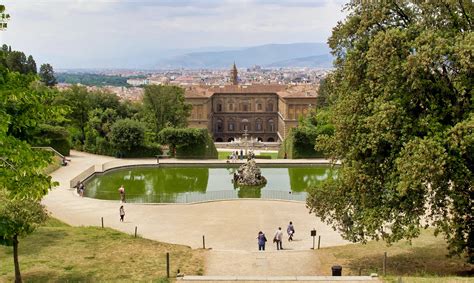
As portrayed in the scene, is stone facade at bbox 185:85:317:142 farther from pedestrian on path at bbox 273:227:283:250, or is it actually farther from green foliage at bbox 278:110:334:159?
pedestrian on path at bbox 273:227:283:250

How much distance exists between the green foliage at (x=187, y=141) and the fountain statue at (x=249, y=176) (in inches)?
404

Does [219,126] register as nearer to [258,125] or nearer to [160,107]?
[258,125]

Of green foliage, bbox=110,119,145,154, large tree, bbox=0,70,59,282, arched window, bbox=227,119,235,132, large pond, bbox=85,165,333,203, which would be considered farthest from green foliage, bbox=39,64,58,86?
large tree, bbox=0,70,59,282

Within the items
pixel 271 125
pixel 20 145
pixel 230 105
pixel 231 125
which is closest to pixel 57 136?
pixel 20 145

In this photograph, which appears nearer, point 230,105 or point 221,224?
point 221,224

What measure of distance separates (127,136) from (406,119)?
32.8m

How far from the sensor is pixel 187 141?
43.7 metres

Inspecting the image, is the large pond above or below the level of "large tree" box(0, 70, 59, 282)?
below

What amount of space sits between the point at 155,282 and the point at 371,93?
294 inches

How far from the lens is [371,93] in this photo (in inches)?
563

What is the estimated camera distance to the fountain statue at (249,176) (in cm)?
3388

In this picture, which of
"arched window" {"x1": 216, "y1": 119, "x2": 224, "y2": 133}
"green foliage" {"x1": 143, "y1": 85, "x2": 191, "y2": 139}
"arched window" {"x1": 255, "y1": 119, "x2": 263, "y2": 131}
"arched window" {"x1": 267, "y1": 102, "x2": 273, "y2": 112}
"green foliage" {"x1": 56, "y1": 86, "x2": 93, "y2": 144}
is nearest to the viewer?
"green foliage" {"x1": 56, "y1": 86, "x2": 93, "y2": 144}

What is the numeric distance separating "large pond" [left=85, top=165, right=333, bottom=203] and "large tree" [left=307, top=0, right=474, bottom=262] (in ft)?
43.6

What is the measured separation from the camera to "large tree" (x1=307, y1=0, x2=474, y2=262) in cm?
1266
